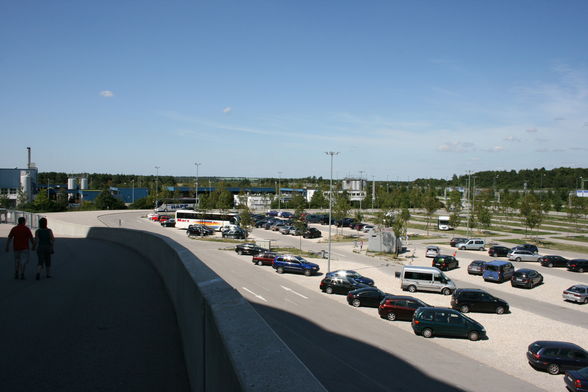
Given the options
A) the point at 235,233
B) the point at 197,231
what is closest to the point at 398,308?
the point at 235,233

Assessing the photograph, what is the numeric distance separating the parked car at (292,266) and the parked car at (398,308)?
11120 millimetres

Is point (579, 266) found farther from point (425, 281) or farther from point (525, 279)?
point (425, 281)

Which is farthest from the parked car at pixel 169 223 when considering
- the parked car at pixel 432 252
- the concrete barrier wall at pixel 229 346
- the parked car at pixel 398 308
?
the concrete barrier wall at pixel 229 346

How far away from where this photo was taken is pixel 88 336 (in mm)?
5113

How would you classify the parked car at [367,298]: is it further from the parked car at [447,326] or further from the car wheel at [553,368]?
the car wheel at [553,368]

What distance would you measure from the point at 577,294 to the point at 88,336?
28.6m

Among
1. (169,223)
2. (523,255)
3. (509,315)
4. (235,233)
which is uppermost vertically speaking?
(169,223)

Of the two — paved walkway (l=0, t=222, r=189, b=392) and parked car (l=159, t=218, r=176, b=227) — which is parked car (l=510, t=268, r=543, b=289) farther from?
parked car (l=159, t=218, r=176, b=227)

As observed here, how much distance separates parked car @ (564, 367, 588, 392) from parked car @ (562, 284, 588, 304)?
14218 mm

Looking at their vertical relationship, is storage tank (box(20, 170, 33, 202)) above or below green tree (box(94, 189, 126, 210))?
above

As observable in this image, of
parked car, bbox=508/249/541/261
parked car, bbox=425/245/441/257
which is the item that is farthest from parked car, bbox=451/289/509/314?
parked car, bbox=508/249/541/261

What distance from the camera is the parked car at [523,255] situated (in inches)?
1570

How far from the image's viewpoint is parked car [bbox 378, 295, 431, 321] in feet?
67.0

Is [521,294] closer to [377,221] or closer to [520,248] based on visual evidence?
[520,248]
